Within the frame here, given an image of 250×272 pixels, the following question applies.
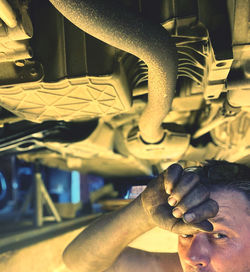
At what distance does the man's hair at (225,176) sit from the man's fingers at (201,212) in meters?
0.25

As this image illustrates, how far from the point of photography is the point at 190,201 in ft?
3.04

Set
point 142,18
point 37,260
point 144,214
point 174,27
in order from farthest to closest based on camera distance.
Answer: point 37,260 < point 144,214 < point 174,27 < point 142,18

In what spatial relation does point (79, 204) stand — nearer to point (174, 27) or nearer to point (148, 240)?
point (148, 240)

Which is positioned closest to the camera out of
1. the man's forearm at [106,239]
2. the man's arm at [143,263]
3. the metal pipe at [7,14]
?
the metal pipe at [7,14]

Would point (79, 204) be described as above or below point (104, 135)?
below

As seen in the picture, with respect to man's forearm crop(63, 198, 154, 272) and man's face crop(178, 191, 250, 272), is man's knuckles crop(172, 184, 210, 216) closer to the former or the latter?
man's face crop(178, 191, 250, 272)

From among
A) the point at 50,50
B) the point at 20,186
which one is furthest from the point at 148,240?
the point at 20,186

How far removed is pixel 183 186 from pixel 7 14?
709mm

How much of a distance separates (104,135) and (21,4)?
42.8 inches

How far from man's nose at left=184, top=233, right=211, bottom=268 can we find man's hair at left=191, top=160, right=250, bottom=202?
0.66 ft

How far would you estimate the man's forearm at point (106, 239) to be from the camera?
1361mm

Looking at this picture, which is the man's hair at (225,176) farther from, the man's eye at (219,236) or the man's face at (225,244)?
the man's eye at (219,236)

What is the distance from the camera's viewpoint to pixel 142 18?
873 millimetres

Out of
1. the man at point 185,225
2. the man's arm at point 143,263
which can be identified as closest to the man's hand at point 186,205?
the man at point 185,225
